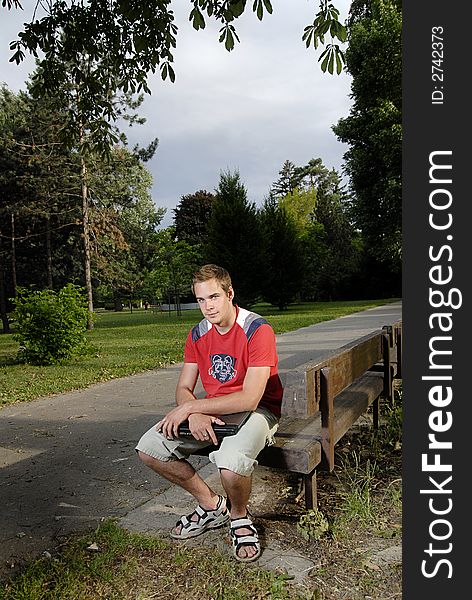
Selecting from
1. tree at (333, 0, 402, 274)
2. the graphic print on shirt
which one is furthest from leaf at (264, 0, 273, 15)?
tree at (333, 0, 402, 274)

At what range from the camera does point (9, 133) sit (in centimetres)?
2962

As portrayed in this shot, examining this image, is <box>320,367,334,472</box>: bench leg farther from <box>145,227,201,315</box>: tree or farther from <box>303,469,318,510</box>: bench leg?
<box>145,227,201,315</box>: tree

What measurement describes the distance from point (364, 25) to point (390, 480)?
26.6 meters

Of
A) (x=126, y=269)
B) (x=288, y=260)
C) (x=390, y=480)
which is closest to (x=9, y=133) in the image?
(x=126, y=269)

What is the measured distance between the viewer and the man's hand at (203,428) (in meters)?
3.18

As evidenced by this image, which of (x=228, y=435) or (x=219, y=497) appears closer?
(x=228, y=435)

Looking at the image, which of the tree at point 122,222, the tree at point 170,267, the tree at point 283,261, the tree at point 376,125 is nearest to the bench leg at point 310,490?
the tree at point 376,125

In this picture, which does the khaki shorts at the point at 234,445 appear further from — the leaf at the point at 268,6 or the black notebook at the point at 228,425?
the leaf at the point at 268,6

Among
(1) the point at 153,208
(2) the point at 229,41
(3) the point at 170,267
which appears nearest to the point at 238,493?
(2) the point at 229,41

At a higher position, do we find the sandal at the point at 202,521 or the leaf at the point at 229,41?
the leaf at the point at 229,41

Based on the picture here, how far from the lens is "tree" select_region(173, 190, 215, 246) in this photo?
2330 inches

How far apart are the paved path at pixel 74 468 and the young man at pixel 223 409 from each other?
1.10 ft

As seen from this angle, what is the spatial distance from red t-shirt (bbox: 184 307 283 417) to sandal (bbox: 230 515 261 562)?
0.65m

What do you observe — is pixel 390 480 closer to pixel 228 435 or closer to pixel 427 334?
pixel 228 435
